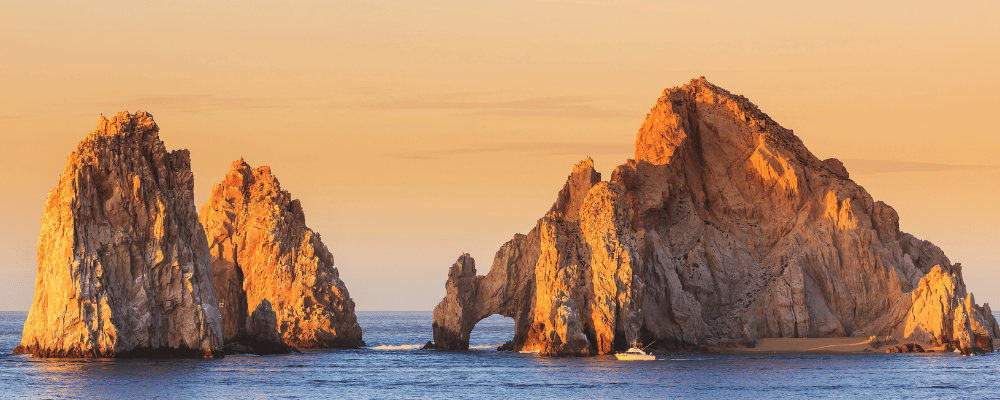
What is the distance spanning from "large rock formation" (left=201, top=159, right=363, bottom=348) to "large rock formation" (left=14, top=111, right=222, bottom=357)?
2411 centimetres

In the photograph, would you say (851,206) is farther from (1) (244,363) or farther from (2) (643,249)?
(1) (244,363)

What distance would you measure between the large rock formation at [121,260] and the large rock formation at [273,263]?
24105 millimetres

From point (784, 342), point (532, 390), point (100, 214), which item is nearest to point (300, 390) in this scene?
point (532, 390)

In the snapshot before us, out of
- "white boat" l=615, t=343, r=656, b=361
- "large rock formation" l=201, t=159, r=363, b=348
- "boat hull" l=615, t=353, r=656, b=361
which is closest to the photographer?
"boat hull" l=615, t=353, r=656, b=361

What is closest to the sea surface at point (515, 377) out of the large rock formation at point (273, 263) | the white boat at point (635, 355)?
the white boat at point (635, 355)

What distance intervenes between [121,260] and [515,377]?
3039cm

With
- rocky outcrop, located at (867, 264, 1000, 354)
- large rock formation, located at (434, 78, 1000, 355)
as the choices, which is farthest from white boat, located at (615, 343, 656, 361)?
rocky outcrop, located at (867, 264, 1000, 354)

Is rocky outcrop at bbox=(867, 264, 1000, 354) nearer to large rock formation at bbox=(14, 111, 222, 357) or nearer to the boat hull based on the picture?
the boat hull

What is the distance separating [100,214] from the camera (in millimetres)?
109125

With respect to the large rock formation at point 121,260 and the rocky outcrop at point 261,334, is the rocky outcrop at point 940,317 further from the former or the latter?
the large rock formation at point 121,260

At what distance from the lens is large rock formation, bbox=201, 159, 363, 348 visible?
461 feet

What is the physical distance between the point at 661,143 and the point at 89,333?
6612 centimetres

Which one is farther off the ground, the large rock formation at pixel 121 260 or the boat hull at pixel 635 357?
the large rock formation at pixel 121 260

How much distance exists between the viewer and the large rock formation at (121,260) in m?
105
